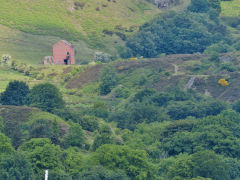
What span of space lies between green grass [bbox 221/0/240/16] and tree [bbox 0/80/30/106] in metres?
81.6

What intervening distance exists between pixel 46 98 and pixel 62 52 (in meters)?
38.7

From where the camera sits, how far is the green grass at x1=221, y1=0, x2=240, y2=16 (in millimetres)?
164125

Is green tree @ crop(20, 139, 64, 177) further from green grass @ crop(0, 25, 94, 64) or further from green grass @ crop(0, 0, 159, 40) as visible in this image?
green grass @ crop(0, 0, 159, 40)

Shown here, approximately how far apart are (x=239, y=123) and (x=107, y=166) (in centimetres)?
2401

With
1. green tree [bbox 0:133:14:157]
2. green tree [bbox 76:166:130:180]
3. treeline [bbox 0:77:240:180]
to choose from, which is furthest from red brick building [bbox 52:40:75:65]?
green tree [bbox 76:166:130:180]

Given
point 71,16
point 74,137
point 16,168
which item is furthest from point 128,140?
point 71,16

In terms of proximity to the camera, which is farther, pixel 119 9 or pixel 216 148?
pixel 119 9

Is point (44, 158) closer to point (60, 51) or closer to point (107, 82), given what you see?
point (107, 82)

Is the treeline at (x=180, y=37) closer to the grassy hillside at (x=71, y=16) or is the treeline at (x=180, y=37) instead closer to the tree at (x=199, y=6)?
the tree at (x=199, y=6)

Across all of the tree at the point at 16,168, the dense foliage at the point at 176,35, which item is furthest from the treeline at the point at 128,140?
the dense foliage at the point at 176,35

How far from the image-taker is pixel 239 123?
77938mm

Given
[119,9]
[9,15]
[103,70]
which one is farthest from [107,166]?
[119,9]

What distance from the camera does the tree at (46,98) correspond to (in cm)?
8462

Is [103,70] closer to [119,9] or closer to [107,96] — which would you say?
[107,96]
